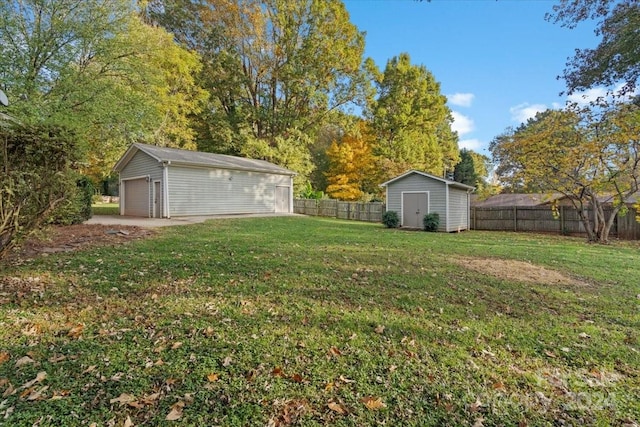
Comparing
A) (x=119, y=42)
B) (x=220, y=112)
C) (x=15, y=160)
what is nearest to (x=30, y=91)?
(x=119, y=42)

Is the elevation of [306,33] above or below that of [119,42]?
above

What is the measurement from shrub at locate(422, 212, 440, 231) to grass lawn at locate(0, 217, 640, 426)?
8.71 meters

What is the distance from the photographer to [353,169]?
89.8 feet

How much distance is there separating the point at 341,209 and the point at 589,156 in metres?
13.3

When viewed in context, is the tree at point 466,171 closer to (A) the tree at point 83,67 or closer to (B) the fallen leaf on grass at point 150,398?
(A) the tree at point 83,67

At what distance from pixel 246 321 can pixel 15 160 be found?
363 centimetres

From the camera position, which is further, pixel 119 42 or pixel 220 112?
A: pixel 220 112

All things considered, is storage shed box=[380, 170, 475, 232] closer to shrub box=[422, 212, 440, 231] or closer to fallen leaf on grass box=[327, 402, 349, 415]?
shrub box=[422, 212, 440, 231]

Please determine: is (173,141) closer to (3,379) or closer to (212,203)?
(212,203)

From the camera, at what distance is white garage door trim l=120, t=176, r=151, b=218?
15.9m

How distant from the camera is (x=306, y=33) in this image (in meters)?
25.0

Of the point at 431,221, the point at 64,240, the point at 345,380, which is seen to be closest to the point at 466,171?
the point at 431,221

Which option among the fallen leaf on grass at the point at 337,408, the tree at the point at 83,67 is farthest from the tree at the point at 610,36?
the tree at the point at 83,67

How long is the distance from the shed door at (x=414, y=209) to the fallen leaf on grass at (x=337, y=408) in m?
13.5
